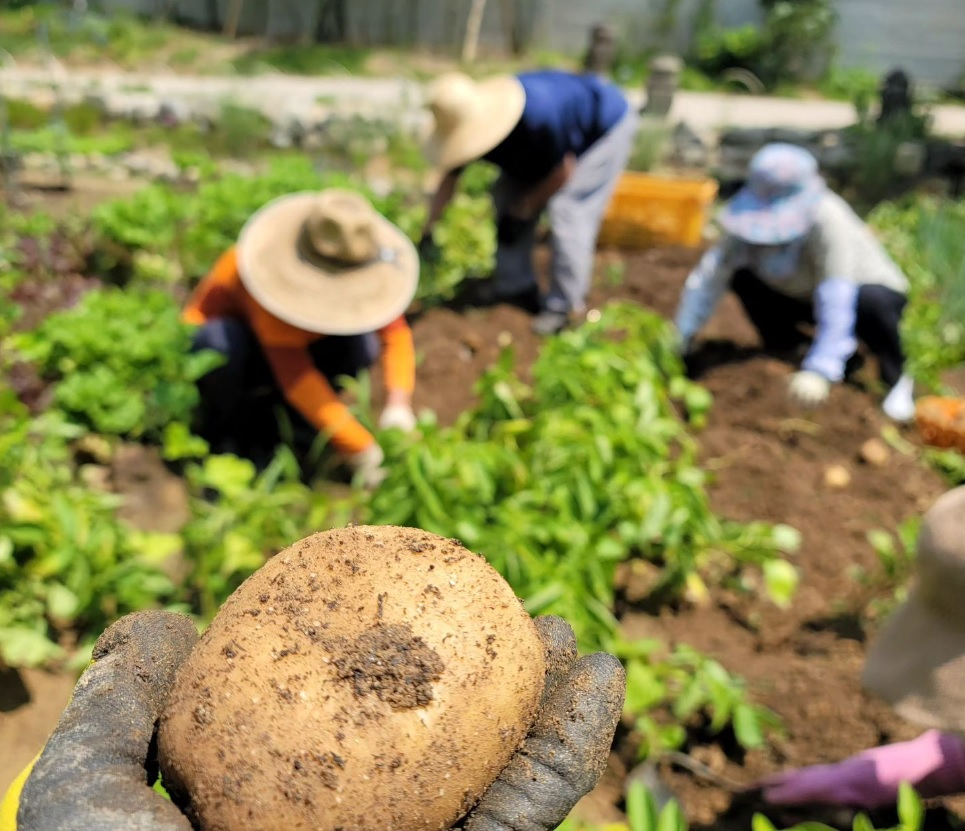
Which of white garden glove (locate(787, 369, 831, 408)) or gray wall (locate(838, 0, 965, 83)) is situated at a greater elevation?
gray wall (locate(838, 0, 965, 83))

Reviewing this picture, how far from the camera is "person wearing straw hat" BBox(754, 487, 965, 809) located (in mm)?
1653

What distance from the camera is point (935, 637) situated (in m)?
1.73

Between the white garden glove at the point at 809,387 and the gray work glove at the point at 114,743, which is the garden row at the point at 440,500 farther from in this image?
the gray work glove at the point at 114,743

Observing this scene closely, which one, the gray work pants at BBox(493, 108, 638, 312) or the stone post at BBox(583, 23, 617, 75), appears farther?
the stone post at BBox(583, 23, 617, 75)

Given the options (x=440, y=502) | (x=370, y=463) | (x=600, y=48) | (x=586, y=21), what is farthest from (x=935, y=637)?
(x=586, y=21)

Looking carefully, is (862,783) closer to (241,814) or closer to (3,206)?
(241,814)

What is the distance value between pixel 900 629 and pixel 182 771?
4.76 feet

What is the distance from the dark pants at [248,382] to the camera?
3209 mm

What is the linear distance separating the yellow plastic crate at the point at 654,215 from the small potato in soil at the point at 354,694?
4758 mm

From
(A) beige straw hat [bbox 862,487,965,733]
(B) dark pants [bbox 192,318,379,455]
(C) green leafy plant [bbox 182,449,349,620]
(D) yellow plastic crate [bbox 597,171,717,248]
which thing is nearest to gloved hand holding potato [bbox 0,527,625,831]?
(A) beige straw hat [bbox 862,487,965,733]

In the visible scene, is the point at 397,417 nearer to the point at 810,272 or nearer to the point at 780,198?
the point at 780,198

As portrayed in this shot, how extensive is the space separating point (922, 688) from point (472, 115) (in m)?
3.16

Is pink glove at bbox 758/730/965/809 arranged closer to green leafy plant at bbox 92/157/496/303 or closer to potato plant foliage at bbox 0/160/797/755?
potato plant foliage at bbox 0/160/797/755

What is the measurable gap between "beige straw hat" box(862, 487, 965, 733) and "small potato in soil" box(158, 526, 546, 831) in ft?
3.05
